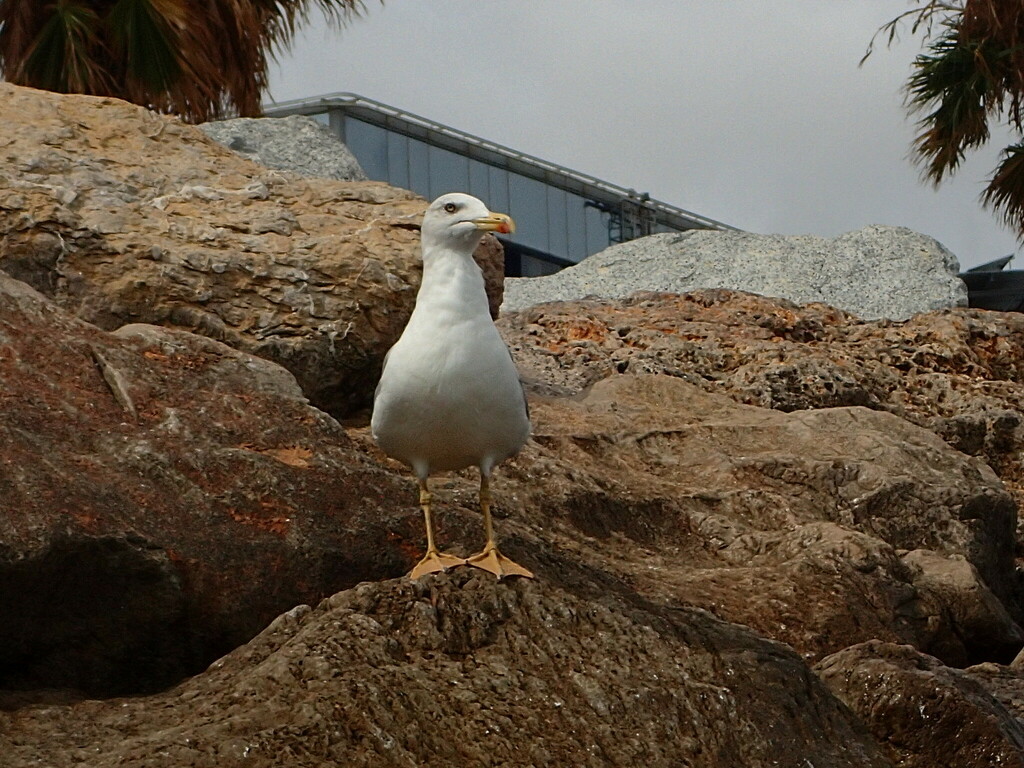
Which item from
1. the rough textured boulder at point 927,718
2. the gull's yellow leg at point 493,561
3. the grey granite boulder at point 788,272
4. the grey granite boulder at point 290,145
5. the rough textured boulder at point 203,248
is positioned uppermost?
the grey granite boulder at point 290,145

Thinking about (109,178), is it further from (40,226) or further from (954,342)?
(954,342)

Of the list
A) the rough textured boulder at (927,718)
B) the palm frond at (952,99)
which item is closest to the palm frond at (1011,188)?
the palm frond at (952,99)

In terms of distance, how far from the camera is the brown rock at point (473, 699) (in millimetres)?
4172

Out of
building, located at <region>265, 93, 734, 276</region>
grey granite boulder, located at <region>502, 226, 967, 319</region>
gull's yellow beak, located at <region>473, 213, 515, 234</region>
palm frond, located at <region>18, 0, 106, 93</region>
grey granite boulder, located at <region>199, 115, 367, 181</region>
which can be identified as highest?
building, located at <region>265, 93, 734, 276</region>

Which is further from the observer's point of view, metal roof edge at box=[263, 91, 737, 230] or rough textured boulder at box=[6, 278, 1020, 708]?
metal roof edge at box=[263, 91, 737, 230]

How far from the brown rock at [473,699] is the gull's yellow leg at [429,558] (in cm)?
15

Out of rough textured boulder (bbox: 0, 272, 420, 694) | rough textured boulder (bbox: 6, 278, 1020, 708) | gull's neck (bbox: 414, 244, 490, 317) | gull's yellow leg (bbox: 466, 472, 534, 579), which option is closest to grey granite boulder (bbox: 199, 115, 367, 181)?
rough textured boulder (bbox: 6, 278, 1020, 708)

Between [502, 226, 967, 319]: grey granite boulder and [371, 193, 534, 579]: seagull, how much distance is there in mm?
7477

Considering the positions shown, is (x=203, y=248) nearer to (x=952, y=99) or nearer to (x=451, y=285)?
(x=451, y=285)

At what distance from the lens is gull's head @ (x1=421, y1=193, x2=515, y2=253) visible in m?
5.55

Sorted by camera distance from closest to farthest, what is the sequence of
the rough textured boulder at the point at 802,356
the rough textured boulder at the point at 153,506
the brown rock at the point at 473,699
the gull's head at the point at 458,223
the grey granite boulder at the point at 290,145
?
the brown rock at the point at 473,699
the rough textured boulder at the point at 153,506
the gull's head at the point at 458,223
the rough textured boulder at the point at 802,356
the grey granite boulder at the point at 290,145

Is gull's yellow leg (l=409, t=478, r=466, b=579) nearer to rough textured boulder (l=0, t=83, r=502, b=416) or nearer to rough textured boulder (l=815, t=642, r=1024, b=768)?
rough textured boulder (l=815, t=642, r=1024, b=768)

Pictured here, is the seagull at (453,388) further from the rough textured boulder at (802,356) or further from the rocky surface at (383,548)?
the rough textured boulder at (802,356)

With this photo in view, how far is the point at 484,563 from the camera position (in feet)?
17.1
